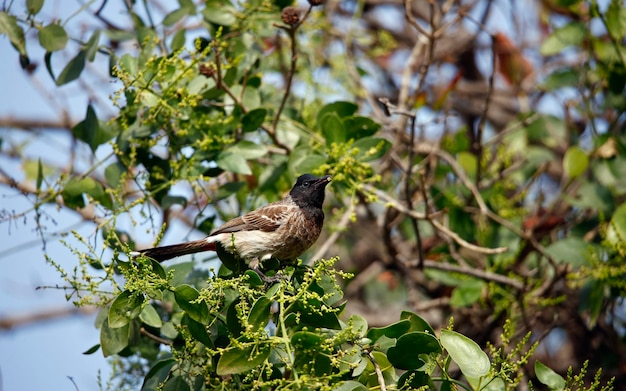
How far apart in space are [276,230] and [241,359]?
4.78 feet

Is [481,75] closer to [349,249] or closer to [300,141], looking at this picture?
[349,249]

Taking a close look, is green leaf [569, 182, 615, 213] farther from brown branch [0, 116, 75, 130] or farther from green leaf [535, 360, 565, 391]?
brown branch [0, 116, 75, 130]

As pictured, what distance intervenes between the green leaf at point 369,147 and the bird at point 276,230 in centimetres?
21

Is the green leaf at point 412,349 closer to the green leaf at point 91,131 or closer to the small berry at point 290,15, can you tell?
the small berry at point 290,15

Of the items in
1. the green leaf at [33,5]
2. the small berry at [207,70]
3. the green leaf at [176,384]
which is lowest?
the green leaf at [176,384]

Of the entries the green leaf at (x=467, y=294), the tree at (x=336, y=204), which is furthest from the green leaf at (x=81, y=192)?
the green leaf at (x=467, y=294)

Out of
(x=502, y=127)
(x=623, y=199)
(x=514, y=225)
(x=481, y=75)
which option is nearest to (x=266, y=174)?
(x=514, y=225)

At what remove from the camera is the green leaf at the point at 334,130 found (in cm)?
379

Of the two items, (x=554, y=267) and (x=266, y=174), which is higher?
(x=266, y=174)

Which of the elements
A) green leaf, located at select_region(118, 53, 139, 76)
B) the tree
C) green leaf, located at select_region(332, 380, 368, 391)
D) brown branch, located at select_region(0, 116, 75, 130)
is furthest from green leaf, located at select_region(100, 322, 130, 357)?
brown branch, located at select_region(0, 116, 75, 130)

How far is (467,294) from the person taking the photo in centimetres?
449

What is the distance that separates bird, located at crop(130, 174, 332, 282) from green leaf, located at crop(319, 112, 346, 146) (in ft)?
0.66

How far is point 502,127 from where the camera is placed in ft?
21.0

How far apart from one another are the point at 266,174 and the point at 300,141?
0.88 feet
